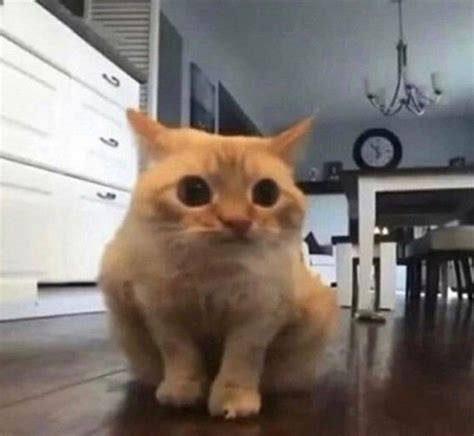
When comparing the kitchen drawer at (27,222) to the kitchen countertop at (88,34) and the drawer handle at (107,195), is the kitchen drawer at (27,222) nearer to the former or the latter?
the drawer handle at (107,195)

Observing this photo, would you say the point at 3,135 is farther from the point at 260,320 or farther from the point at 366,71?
the point at 366,71

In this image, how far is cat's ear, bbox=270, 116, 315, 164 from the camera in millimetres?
844

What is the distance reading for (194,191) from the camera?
751 millimetres

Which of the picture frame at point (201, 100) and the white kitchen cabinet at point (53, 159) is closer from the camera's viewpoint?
the white kitchen cabinet at point (53, 159)

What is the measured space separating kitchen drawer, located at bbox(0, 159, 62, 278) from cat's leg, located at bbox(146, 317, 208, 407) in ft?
5.36

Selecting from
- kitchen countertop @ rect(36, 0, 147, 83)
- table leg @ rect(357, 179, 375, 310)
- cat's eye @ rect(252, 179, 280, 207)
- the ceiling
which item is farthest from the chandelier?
cat's eye @ rect(252, 179, 280, 207)

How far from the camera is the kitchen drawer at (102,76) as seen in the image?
2.89m

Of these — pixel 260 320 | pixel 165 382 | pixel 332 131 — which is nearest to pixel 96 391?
pixel 165 382

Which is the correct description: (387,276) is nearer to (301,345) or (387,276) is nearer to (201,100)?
(201,100)

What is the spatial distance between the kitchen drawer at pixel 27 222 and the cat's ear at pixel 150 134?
1590mm

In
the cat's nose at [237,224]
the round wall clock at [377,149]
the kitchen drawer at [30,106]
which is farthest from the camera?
the round wall clock at [377,149]

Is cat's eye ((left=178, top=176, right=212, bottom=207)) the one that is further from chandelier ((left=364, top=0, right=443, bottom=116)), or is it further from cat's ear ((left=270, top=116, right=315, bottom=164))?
chandelier ((left=364, top=0, right=443, bottom=116))

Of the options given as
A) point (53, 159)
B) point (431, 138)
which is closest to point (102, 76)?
point (53, 159)

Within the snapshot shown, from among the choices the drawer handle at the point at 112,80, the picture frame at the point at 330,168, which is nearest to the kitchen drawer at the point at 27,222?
the drawer handle at the point at 112,80
